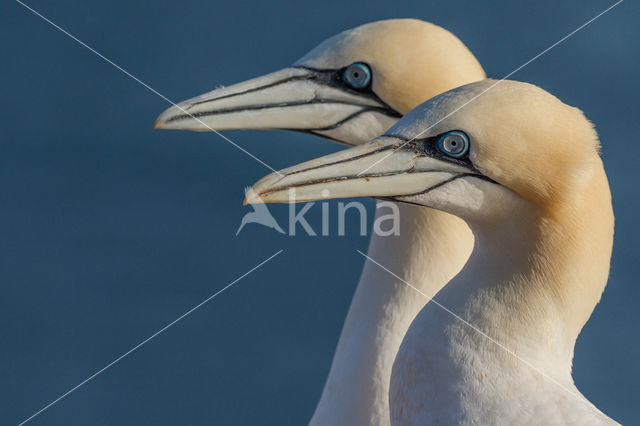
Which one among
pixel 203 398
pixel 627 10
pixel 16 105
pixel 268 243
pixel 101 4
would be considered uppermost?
pixel 101 4

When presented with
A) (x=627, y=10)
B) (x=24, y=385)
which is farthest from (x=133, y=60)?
(x=627, y=10)

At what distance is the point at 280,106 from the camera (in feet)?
16.3

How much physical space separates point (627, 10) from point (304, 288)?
350cm

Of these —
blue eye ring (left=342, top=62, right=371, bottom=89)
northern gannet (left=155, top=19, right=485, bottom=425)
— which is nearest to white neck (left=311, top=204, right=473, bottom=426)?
northern gannet (left=155, top=19, right=485, bottom=425)

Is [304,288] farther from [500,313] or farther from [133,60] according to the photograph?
[500,313]

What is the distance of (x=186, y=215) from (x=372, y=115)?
9.87ft

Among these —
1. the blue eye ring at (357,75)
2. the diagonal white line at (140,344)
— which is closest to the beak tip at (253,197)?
the blue eye ring at (357,75)

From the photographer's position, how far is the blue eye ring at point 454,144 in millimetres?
3852

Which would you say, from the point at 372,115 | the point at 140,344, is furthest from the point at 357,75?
the point at 140,344

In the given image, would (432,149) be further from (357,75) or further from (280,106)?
(280,106)

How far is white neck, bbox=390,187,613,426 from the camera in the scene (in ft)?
12.8

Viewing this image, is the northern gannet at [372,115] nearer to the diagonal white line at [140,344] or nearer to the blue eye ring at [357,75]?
the blue eye ring at [357,75]

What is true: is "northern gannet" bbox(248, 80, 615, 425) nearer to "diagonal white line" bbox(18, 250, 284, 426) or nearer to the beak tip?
the beak tip

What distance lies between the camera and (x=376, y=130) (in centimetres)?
496
